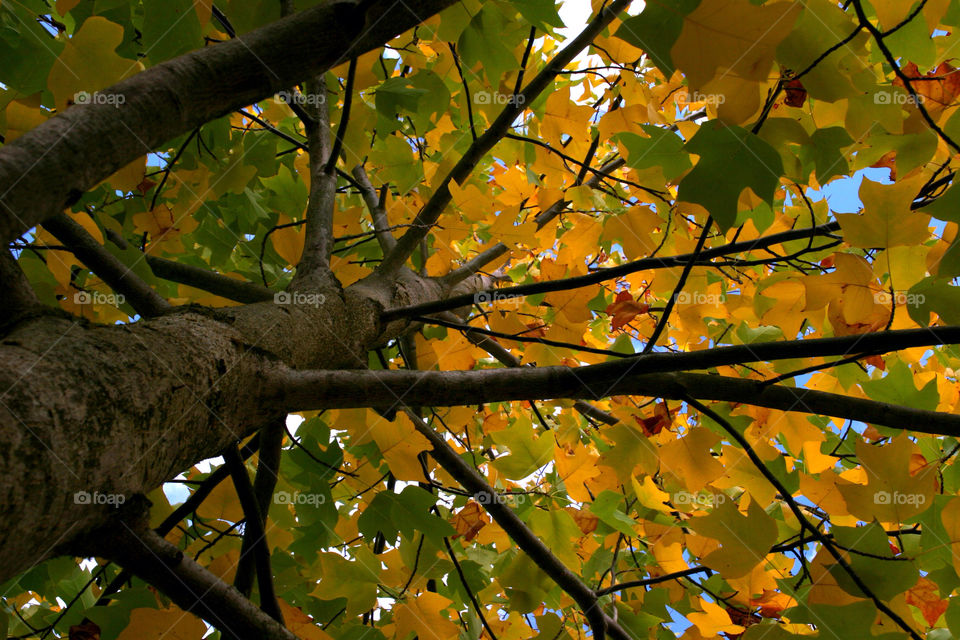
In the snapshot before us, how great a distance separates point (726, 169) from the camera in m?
0.87

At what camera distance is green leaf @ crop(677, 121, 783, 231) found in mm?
843

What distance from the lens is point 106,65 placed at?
1219 millimetres

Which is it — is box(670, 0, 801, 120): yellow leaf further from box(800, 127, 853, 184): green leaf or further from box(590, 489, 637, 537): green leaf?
box(590, 489, 637, 537): green leaf

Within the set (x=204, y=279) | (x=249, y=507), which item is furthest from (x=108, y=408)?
(x=204, y=279)

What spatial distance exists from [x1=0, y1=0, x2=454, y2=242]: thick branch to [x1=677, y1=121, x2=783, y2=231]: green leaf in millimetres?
463

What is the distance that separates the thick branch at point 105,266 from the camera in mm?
1159

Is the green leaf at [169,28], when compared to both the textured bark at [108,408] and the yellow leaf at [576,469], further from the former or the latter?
the yellow leaf at [576,469]

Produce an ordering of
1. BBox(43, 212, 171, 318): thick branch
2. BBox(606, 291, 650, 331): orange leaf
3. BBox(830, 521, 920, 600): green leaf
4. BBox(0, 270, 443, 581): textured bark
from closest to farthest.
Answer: BBox(0, 270, 443, 581): textured bark < BBox(830, 521, 920, 600): green leaf < BBox(43, 212, 171, 318): thick branch < BBox(606, 291, 650, 331): orange leaf

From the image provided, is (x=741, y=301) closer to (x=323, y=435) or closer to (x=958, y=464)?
(x=958, y=464)

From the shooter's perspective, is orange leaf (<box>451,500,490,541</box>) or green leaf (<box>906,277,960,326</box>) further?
orange leaf (<box>451,500,490,541</box>)

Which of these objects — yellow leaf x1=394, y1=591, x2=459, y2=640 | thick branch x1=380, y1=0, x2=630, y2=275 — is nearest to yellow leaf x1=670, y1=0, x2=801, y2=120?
thick branch x1=380, y1=0, x2=630, y2=275

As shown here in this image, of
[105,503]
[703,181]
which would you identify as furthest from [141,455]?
[703,181]

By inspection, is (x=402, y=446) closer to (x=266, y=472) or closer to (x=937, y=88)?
(x=266, y=472)

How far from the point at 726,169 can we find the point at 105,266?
1254 mm
